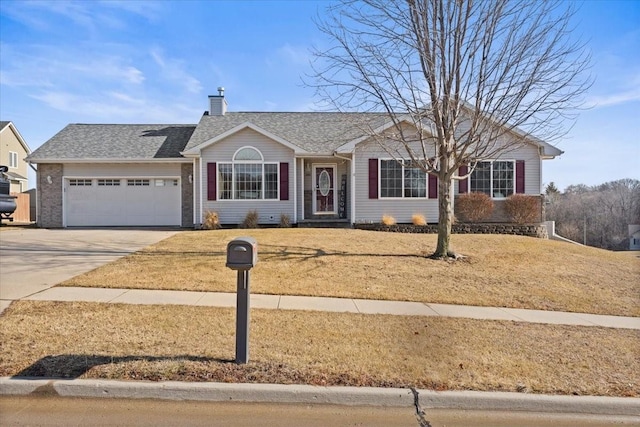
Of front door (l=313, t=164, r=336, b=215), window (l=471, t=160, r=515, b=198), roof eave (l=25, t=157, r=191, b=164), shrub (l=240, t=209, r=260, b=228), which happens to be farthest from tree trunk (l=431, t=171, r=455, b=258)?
roof eave (l=25, t=157, r=191, b=164)

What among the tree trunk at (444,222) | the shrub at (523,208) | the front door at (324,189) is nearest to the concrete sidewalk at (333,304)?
the tree trunk at (444,222)

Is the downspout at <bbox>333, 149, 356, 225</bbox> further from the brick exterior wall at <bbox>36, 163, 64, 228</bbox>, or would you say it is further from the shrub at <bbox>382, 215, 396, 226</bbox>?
the brick exterior wall at <bbox>36, 163, 64, 228</bbox>

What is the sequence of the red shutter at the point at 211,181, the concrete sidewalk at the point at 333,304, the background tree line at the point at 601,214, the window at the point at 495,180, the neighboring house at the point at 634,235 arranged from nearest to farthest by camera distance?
the concrete sidewalk at the point at 333,304 → the red shutter at the point at 211,181 → the window at the point at 495,180 → the neighboring house at the point at 634,235 → the background tree line at the point at 601,214

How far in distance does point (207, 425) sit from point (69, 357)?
196 cm

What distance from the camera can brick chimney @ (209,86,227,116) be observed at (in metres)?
20.9

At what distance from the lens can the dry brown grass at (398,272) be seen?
7.62m

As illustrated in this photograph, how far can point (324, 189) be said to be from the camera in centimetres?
1859

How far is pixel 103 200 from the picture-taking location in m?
18.1

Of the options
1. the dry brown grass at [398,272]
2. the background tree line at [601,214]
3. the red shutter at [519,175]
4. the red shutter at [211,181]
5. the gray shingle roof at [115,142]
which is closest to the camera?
the dry brown grass at [398,272]

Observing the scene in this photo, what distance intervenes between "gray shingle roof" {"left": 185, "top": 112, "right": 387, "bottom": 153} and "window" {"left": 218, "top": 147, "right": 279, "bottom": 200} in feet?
4.82

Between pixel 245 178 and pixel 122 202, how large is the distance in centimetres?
590

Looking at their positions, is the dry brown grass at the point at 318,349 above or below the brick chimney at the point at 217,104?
below

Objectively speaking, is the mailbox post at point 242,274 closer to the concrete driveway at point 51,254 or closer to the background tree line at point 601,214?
the concrete driveway at point 51,254

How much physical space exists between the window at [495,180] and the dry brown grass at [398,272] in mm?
4626
